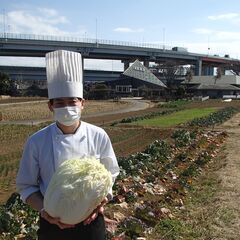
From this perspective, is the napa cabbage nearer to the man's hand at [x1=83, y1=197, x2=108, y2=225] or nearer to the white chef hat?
the man's hand at [x1=83, y1=197, x2=108, y2=225]

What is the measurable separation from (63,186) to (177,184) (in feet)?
24.0

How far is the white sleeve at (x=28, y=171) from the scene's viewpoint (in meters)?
3.47

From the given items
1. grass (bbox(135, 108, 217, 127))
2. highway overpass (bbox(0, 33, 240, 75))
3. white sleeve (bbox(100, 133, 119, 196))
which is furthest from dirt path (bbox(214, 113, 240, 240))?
highway overpass (bbox(0, 33, 240, 75))

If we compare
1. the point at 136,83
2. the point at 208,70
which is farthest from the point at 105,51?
the point at 208,70

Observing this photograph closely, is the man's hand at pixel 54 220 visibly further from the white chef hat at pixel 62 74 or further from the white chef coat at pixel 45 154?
the white chef hat at pixel 62 74

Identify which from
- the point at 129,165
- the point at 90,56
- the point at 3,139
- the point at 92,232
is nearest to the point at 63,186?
the point at 92,232

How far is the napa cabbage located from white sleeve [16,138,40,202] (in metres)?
0.26

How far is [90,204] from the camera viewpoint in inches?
126

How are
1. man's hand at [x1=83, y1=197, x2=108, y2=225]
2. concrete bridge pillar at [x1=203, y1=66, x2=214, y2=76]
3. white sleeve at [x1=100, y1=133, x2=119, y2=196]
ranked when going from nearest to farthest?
man's hand at [x1=83, y1=197, x2=108, y2=225] < white sleeve at [x1=100, y1=133, x2=119, y2=196] < concrete bridge pillar at [x1=203, y1=66, x2=214, y2=76]

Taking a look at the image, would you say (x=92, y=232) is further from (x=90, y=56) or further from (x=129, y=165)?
(x=90, y=56)

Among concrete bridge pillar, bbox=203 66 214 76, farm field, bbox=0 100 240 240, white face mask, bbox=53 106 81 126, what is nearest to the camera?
white face mask, bbox=53 106 81 126

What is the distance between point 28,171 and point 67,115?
515mm

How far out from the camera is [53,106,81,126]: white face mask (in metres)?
3.43

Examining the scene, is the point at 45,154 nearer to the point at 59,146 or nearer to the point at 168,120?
the point at 59,146
